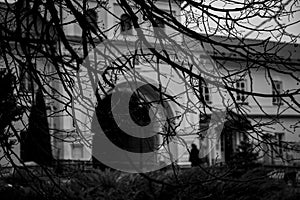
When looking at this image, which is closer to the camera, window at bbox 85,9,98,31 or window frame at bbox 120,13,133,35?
window at bbox 85,9,98,31

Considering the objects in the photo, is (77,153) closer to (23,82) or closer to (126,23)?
(23,82)

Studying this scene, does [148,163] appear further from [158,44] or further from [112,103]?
[158,44]

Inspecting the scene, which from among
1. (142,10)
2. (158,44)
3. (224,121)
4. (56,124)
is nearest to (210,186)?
(224,121)

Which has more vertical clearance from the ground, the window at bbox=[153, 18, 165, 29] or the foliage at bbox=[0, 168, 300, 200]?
the window at bbox=[153, 18, 165, 29]

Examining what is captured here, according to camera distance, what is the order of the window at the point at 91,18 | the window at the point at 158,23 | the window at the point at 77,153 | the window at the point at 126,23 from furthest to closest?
the window at the point at 77,153, the window at the point at 126,23, the window at the point at 91,18, the window at the point at 158,23

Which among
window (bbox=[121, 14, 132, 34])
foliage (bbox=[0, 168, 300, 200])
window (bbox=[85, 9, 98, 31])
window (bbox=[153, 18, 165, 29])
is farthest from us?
foliage (bbox=[0, 168, 300, 200])

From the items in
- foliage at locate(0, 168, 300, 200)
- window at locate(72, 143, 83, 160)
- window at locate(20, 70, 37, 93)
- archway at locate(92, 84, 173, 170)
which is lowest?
foliage at locate(0, 168, 300, 200)

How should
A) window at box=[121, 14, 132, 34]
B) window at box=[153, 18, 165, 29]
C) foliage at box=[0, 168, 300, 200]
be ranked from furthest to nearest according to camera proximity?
foliage at box=[0, 168, 300, 200], window at box=[121, 14, 132, 34], window at box=[153, 18, 165, 29]

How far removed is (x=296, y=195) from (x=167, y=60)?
3635mm

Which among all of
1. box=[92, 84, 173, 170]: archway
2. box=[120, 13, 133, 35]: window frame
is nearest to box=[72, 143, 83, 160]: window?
box=[92, 84, 173, 170]: archway

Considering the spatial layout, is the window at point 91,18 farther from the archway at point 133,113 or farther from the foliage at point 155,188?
the foliage at point 155,188

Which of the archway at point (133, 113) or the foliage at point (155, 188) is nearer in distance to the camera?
the archway at point (133, 113)

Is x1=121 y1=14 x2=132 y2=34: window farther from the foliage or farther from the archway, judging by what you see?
the foliage

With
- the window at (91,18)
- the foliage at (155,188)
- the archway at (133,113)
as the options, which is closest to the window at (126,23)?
the window at (91,18)
